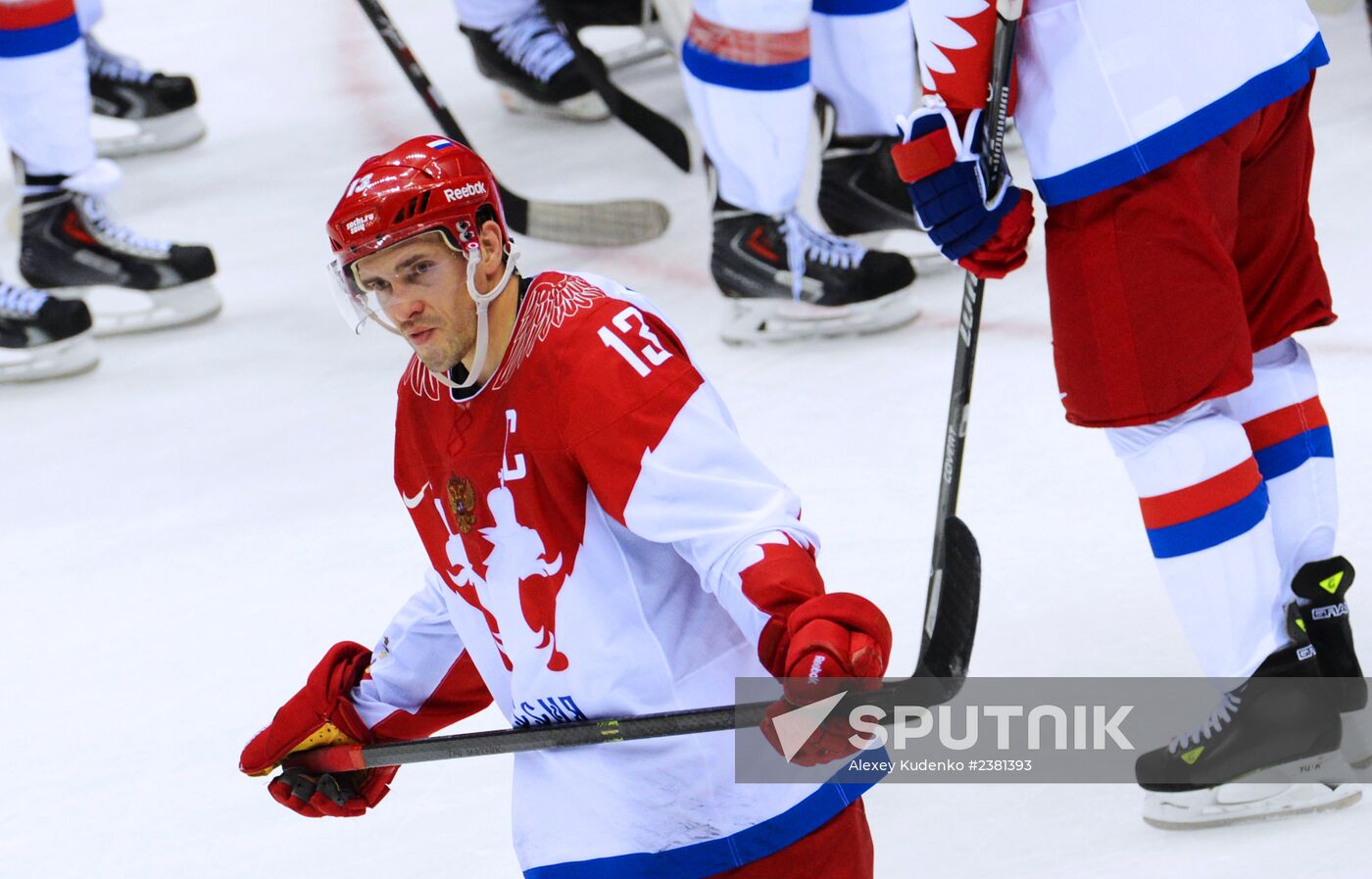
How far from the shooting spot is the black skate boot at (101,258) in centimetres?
329

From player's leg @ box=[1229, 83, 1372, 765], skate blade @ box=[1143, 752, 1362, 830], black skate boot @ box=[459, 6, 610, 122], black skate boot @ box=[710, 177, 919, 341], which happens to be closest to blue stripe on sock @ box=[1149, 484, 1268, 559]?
player's leg @ box=[1229, 83, 1372, 765]

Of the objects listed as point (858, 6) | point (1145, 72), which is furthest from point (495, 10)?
point (1145, 72)

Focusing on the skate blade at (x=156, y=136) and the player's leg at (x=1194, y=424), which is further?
the skate blade at (x=156, y=136)

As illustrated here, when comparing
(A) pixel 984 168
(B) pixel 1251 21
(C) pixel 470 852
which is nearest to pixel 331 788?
(C) pixel 470 852

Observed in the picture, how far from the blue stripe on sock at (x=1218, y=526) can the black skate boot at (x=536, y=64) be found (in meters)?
2.63

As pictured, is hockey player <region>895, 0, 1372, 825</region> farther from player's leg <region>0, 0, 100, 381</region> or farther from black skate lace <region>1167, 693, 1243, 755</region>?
player's leg <region>0, 0, 100, 381</region>

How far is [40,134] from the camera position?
3186 mm

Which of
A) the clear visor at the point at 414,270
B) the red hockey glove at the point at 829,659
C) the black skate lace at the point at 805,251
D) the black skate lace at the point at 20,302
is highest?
the clear visor at the point at 414,270

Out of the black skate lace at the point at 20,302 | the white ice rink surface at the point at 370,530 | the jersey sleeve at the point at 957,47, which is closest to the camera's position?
the jersey sleeve at the point at 957,47

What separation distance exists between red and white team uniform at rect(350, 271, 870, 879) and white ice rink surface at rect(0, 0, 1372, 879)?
500 mm

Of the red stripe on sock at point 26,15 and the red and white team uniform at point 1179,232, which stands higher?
the red and white team uniform at point 1179,232

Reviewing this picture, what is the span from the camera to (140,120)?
429cm

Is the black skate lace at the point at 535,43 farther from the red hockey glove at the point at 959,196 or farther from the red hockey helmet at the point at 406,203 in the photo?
the red hockey helmet at the point at 406,203

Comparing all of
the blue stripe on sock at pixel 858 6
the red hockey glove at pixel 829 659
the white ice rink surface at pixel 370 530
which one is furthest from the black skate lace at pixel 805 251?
the red hockey glove at pixel 829 659
